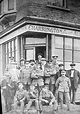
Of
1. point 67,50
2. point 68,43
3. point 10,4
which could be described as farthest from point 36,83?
point 10,4

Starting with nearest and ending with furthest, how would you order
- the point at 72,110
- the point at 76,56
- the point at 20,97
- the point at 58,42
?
the point at 20,97 < the point at 58,42 < the point at 72,110 < the point at 76,56

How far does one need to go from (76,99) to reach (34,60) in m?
1.09

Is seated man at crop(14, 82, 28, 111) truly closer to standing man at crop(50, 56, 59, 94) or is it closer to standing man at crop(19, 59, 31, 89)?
standing man at crop(19, 59, 31, 89)

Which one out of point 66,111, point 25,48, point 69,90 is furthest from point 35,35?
point 66,111

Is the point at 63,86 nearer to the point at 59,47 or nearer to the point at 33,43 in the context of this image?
the point at 59,47

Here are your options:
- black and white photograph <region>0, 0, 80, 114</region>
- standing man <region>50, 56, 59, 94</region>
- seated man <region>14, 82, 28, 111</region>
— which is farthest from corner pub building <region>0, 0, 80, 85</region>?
seated man <region>14, 82, 28, 111</region>

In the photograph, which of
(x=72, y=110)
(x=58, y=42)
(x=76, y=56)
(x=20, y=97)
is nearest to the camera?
(x=20, y=97)

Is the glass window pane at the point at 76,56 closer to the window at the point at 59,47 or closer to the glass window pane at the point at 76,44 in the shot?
the glass window pane at the point at 76,44

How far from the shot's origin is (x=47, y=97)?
402 centimetres

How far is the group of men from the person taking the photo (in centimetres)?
398

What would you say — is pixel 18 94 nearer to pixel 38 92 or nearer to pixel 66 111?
pixel 38 92

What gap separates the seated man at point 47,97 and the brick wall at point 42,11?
1236 mm

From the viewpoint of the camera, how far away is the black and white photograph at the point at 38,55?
3939 mm

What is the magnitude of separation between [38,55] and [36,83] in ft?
1.62
